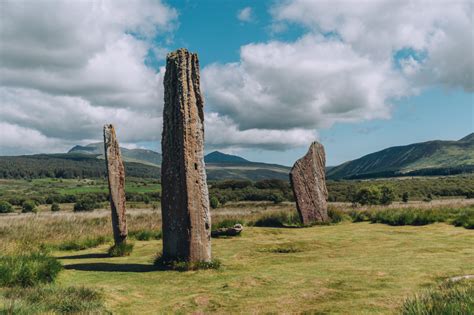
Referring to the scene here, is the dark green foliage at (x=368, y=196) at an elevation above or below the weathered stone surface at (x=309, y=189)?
below

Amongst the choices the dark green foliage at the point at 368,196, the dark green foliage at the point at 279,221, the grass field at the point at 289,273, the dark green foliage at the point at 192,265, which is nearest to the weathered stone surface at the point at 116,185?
the grass field at the point at 289,273

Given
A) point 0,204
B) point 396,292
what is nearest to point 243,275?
point 396,292

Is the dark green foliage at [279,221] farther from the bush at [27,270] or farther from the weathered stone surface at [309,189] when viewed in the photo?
the bush at [27,270]

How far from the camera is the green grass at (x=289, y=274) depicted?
697cm

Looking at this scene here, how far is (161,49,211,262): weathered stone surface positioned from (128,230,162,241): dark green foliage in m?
5.67

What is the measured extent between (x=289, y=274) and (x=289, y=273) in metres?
0.11

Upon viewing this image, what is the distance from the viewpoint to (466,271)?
27.5ft

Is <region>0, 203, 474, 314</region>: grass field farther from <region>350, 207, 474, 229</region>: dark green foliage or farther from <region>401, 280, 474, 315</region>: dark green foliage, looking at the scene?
<region>350, 207, 474, 229</region>: dark green foliage

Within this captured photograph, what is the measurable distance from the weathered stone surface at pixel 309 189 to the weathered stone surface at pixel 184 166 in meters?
9.28

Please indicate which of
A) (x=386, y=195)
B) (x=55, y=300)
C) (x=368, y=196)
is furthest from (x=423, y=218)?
(x=386, y=195)

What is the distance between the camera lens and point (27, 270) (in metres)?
8.47

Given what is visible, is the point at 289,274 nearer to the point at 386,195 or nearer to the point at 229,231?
the point at 229,231

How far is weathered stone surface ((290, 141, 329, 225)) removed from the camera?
762 inches

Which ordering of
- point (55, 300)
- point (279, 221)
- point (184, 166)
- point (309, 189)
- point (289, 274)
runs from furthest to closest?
point (309, 189)
point (279, 221)
point (184, 166)
point (289, 274)
point (55, 300)
